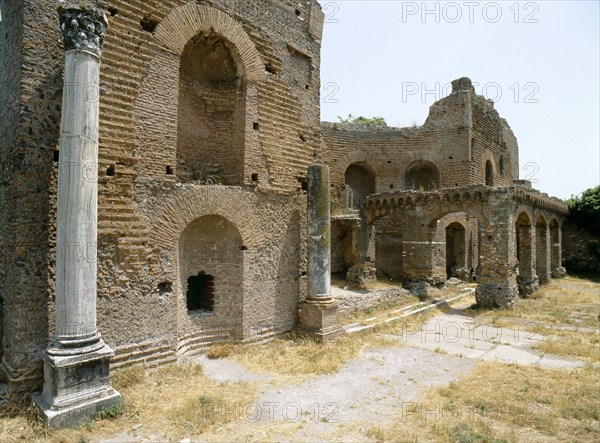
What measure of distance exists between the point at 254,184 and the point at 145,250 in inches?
103

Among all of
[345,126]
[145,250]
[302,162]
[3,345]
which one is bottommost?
[3,345]

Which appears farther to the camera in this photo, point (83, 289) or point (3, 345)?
point (3, 345)

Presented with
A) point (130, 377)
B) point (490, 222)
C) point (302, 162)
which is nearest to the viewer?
point (130, 377)

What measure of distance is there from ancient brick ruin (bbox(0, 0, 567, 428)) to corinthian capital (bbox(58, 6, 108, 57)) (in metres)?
0.05

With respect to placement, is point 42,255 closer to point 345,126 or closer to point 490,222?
point 490,222

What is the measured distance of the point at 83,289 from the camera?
207 inches

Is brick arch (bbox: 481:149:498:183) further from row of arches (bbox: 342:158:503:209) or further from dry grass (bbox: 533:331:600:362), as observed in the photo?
dry grass (bbox: 533:331:600:362)

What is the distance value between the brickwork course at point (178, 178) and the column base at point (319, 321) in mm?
292

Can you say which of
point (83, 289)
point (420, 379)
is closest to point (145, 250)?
point (83, 289)

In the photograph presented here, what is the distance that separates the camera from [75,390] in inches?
196

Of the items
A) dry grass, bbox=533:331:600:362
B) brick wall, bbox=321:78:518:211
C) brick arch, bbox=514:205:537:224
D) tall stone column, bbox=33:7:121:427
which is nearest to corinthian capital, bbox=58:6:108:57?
tall stone column, bbox=33:7:121:427

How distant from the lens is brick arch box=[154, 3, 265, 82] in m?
7.06

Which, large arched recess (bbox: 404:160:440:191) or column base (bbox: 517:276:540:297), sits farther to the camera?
large arched recess (bbox: 404:160:440:191)

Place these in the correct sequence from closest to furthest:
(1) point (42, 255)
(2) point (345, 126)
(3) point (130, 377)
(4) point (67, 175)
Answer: (4) point (67, 175) → (1) point (42, 255) → (3) point (130, 377) → (2) point (345, 126)
